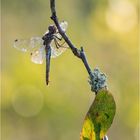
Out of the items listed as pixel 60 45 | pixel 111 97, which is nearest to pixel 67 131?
pixel 60 45

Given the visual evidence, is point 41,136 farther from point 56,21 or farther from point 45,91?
point 56,21

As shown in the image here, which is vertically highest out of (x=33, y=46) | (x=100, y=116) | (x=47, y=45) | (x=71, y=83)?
(x=71, y=83)

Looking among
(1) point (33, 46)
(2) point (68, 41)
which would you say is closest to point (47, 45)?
(2) point (68, 41)

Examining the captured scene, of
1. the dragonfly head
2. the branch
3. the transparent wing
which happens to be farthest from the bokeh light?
the branch

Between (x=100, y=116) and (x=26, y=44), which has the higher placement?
(x=26, y=44)

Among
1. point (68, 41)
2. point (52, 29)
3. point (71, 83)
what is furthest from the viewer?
point (71, 83)

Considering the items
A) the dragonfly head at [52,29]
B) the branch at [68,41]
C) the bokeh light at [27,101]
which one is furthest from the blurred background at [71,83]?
the branch at [68,41]

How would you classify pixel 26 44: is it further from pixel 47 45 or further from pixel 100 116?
pixel 100 116
